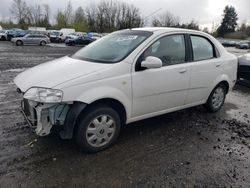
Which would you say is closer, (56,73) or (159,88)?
(56,73)

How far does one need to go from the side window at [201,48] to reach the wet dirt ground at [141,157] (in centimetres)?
128

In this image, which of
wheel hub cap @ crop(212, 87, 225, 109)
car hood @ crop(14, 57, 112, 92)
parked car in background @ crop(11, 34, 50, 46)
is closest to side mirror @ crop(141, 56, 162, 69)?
car hood @ crop(14, 57, 112, 92)

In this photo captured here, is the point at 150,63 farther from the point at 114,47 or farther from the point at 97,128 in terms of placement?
the point at 97,128

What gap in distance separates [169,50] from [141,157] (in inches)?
71.8

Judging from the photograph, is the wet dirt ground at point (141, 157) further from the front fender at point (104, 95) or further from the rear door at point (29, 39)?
the rear door at point (29, 39)

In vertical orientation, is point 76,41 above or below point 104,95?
above

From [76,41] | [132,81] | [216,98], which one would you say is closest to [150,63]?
[132,81]

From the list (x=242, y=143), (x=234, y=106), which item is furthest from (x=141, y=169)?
(x=234, y=106)

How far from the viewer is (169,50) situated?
3959 millimetres

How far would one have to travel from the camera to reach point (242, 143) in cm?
392

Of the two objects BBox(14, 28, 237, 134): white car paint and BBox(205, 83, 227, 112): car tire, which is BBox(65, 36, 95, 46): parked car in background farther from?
BBox(14, 28, 237, 134): white car paint

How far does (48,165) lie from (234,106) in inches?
185

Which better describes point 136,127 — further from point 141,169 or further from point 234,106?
point 234,106

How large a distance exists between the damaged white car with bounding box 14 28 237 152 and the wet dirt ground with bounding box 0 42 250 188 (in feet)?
1.17
